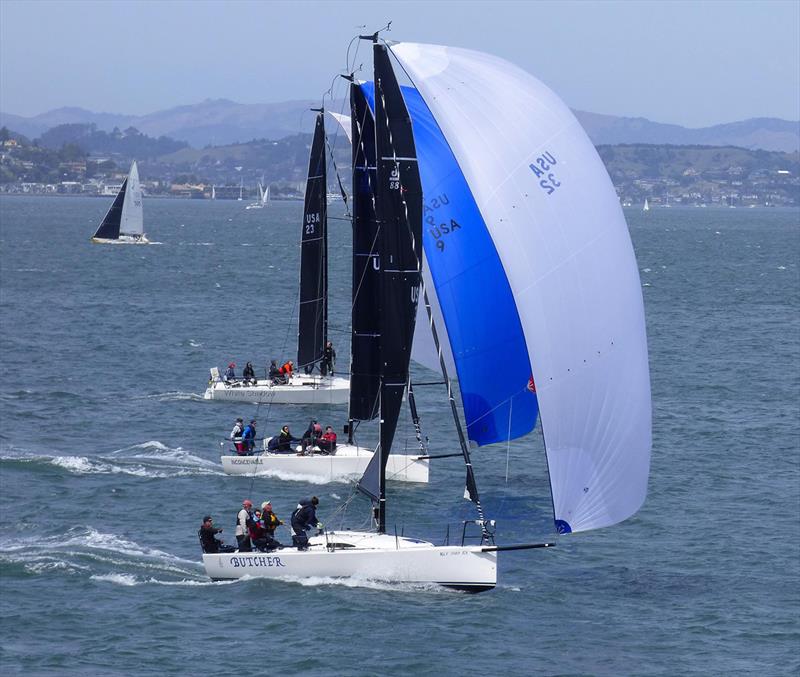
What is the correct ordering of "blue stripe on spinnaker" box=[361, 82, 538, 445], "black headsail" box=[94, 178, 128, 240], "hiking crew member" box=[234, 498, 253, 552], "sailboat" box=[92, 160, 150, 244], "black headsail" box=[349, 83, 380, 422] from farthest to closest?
"black headsail" box=[94, 178, 128, 240], "sailboat" box=[92, 160, 150, 244], "black headsail" box=[349, 83, 380, 422], "blue stripe on spinnaker" box=[361, 82, 538, 445], "hiking crew member" box=[234, 498, 253, 552]

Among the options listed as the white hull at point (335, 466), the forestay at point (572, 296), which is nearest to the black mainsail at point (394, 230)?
the forestay at point (572, 296)

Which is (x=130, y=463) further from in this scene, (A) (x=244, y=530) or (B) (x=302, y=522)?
(B) (x=302, y=522)

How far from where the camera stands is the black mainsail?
89.9 ft

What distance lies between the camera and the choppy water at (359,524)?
995 inches

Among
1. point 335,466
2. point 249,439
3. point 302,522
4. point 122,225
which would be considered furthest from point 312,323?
point 122,225

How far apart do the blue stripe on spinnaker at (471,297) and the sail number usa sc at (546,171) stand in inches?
113

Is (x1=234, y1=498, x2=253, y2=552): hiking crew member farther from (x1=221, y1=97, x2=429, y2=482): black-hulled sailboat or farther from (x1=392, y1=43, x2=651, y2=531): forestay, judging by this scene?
(x1=392, y1=43, x2=651, y2=531): forestay

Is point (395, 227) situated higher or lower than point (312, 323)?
higher

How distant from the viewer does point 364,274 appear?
33.7 metres

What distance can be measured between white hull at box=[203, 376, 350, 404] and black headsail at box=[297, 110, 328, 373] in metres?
1.26

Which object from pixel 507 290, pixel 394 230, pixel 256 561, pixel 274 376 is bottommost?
pixel 256 561

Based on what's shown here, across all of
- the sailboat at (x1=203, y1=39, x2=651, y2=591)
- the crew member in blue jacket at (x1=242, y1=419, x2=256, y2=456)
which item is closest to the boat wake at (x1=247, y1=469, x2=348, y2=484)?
the crew member in blue jacket at (x1=242, y1=419, x2=256, y2=456)

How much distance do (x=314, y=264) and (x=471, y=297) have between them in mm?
20427

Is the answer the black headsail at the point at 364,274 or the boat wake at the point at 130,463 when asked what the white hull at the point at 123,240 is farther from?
the black headsail at the point at 364,274
